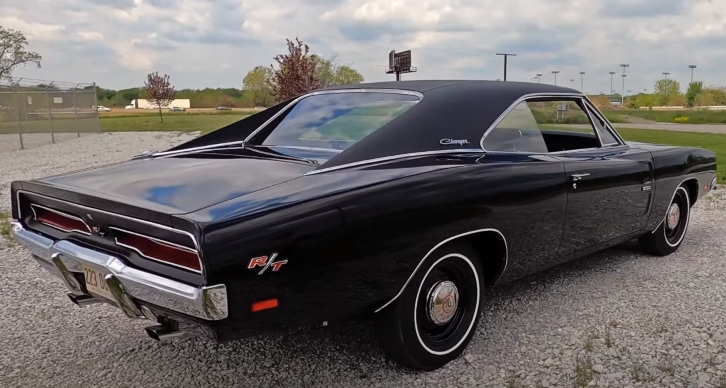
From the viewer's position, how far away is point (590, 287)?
12.9 feet

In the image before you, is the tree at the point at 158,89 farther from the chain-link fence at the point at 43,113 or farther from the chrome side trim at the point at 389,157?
Result: the chrome side trim at the point at 389,157

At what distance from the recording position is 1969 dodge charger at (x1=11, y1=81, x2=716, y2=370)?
2.08 metres

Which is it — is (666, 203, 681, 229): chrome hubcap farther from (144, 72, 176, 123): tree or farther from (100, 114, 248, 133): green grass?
(144, 72, 176, 123): tree

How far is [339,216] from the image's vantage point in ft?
7.33

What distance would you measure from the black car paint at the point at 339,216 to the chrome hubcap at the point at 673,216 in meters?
1.54

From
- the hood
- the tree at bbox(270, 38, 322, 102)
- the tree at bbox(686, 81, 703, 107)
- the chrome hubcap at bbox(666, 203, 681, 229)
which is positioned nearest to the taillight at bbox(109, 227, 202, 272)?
the hood

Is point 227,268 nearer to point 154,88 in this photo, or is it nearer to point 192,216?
point 192,216

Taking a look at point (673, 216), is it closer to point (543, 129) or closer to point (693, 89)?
point (543, 129)

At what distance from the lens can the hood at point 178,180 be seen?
2241 millimetres

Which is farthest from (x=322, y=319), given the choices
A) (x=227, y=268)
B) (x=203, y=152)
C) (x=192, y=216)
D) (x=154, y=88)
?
(x=154, y=88)

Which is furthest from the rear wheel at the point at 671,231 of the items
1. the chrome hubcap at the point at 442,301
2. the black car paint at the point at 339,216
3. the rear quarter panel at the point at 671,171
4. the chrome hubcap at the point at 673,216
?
the chrome hubcap at the point at 442,301

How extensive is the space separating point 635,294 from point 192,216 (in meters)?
2.98

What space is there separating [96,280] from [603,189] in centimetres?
286

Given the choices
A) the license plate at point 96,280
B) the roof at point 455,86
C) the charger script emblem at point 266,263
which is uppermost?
the roof at point 455,86
